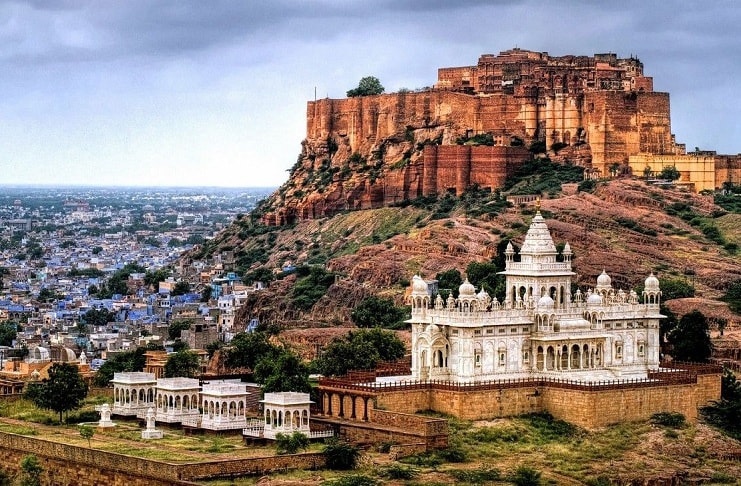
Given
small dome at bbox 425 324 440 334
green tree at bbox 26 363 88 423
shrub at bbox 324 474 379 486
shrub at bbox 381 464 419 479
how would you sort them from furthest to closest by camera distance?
green tree at bbox 26 363 88 423, small dome at bbox 425 324 440 334, shrub at bbox 381 464 419 479, shrub at bbox 324 474 379 486

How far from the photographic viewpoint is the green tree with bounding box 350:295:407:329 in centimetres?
9736

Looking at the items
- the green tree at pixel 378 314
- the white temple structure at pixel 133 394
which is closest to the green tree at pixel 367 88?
the green tree at pixel 378 314

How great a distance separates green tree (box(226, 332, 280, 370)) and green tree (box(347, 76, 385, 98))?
50926 millimetres

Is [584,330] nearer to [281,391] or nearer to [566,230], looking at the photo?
[281,391]

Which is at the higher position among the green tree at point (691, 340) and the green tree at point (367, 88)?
the green tree at point (367, 88)

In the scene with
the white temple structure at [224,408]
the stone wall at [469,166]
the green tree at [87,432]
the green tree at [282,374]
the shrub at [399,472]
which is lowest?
the shrub at [399,472]

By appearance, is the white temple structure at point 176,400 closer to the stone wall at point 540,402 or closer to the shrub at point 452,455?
the stone wall at point 540,402

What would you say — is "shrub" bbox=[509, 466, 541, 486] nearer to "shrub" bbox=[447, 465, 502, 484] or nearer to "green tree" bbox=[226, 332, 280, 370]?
"shrub" bbox=[447, 465, 502, 484]

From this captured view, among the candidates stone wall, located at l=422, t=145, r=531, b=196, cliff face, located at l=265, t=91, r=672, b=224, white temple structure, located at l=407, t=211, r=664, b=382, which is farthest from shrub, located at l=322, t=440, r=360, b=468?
cliff face, located at l=265, t=91, r=672, b=224

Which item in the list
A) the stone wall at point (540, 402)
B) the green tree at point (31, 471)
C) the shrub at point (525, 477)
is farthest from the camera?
the stone wall at point (540, 402)

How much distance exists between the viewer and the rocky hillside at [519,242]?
101625 mm

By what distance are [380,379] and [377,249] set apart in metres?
41.5

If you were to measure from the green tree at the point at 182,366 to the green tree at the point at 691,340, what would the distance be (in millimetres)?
18035

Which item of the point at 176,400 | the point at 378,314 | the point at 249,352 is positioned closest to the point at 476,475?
the point at 176,400
